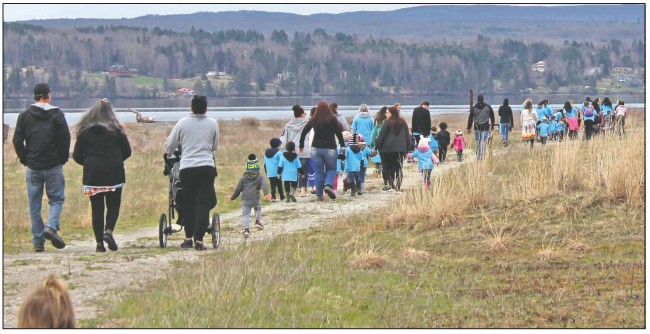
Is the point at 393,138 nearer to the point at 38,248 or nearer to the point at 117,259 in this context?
the point at 38,248

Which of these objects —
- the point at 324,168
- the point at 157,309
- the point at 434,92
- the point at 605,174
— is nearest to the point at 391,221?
the point at 605,174

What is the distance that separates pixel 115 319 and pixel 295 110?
407 inches

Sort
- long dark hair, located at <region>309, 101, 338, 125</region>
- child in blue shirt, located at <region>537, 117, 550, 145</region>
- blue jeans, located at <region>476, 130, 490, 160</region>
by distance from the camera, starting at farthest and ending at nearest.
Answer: child in blue shirt, located at <region>537, 117, 550, 145</region> → blue jeans, located at <region>476, 130, 490, 160</region> → long dark hair, located at <region>309, 101, 338, 125</region>

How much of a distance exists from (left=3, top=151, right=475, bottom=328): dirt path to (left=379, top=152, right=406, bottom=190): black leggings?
1755 mm

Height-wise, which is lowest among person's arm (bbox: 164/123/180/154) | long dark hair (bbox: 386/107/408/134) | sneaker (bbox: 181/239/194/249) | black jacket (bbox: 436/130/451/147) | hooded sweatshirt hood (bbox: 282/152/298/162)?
black jacket (bbox: 436/130/451/147)

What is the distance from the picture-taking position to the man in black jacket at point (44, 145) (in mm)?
12508

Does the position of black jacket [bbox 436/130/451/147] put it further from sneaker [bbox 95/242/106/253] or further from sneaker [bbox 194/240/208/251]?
sneaker [bbox 95/242/106/253]

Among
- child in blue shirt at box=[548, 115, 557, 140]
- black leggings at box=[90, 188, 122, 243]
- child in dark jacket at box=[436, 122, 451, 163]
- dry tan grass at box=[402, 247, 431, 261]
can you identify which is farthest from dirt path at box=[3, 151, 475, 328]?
child in blue shirt at box=[548, 115, 557, 140]

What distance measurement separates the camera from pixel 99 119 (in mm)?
12570

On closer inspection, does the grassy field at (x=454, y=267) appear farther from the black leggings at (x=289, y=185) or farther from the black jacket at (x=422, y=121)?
the black jacket at (x=422, y=121)

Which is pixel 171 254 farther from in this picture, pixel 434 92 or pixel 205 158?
pixel 434 92

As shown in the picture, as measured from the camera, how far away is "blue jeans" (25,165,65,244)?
41.5 ft

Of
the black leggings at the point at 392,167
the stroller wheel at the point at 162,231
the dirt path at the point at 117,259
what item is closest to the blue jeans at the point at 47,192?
the dirt path at the point at 117,259

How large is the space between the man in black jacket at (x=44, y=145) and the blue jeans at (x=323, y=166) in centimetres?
632
